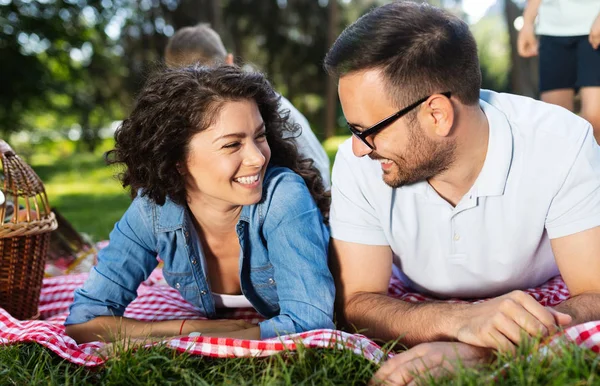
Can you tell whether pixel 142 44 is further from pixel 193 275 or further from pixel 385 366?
pixel 385 366

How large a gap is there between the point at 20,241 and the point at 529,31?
10.5ft

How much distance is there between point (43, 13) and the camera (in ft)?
35.8

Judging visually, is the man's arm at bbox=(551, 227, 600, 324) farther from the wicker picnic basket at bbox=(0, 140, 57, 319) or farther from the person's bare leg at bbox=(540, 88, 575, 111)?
the wicker picnic basket at bbox=(0, 140, 57, 319)

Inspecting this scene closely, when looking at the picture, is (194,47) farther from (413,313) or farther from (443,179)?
(413,313)

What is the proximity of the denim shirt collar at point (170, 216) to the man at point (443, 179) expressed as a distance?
0.59 metres

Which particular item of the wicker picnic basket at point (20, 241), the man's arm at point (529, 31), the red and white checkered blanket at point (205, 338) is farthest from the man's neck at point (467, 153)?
the wicker picnic basket at point (20, 241)

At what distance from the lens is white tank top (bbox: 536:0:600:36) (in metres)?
3.80

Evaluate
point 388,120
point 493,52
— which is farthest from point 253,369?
point 493,52

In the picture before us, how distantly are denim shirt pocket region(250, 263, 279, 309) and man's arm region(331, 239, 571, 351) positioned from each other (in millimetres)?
283

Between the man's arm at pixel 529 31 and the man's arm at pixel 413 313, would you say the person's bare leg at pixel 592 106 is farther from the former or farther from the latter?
the man's arm at pixel 413 313

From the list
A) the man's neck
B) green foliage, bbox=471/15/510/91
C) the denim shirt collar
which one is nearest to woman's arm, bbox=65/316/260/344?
the denim shirt collar

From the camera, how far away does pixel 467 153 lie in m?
2.61

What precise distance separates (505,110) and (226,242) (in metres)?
1.35

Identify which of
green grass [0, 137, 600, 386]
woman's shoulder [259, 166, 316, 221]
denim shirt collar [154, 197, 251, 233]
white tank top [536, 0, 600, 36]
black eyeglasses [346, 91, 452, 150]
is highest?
white tank top [536, 0, 600, 36]
